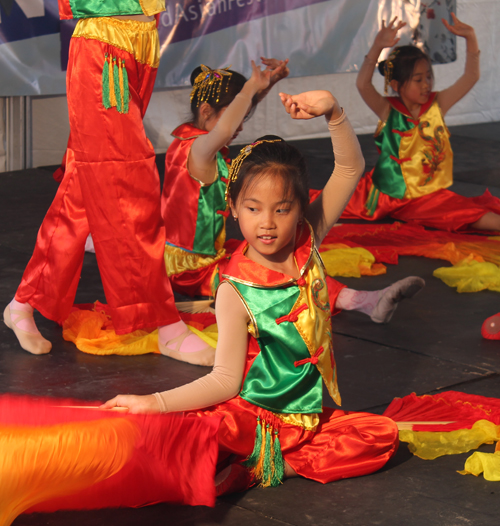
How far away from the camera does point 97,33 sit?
2.30 m

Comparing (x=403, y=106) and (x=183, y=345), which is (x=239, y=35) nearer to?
(x=403, y=106)

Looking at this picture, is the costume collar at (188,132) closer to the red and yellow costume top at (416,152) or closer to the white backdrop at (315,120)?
the red and yellow costume top at (416,152)

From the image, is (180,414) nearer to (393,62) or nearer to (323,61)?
(393,62)

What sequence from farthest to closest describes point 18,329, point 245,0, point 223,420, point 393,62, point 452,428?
point 245,0, point 393,62, point 18,329, point 452,428, point 223,420

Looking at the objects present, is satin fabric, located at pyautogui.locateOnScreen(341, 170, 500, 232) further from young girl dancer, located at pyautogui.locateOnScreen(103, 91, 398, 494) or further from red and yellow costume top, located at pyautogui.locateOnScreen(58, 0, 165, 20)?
young girl dancer, located at pyautogui.locateOnScreen(103, 91, 398, 494)

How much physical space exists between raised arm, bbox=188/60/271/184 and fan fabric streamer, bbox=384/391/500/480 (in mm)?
966

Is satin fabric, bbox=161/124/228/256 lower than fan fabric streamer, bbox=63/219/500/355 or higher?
higher

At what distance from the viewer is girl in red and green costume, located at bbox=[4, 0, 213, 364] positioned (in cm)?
231

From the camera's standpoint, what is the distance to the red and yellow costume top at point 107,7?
229 centimetres

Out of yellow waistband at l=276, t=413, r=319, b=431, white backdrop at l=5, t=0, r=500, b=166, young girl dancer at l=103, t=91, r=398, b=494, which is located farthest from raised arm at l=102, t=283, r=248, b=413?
white backdrop at l=5, t=0, r=500, b=166

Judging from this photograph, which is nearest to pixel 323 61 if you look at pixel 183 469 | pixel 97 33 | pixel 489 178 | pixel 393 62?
pixel 489 178

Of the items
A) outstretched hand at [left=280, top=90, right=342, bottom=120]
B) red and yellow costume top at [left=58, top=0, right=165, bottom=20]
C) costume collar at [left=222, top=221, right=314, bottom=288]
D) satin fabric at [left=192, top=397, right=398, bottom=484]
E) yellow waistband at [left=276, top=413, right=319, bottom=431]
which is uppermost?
red and yellow costume top at [left=58, top=0, right=165, bottom=20]

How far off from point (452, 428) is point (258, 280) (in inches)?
24.0

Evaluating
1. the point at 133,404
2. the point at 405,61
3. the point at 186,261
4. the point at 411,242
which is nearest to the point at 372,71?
the point at 405,61
